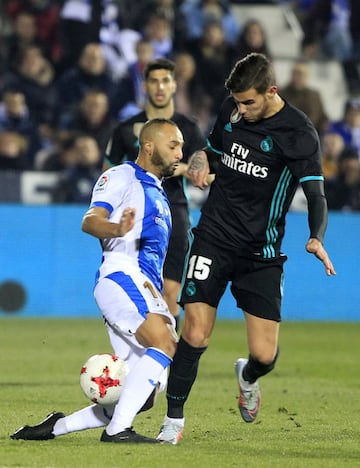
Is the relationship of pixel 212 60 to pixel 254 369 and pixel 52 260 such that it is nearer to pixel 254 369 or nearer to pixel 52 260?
pixel 52 260

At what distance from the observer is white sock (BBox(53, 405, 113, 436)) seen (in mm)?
6438

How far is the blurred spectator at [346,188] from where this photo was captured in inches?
650

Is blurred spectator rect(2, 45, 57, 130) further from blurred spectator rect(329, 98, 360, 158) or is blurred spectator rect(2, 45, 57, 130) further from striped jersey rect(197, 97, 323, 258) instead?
striped jersey rect(197, 97, 323, 258)

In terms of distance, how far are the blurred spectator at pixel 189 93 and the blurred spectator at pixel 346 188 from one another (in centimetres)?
203

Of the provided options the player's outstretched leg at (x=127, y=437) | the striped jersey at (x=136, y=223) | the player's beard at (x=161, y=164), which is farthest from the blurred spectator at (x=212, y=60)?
the player's outstretched leg at (x=127, y=437)

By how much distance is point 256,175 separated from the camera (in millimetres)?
7102

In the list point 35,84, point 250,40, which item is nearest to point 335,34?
point 250,40

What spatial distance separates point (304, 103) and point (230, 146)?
35.0ft

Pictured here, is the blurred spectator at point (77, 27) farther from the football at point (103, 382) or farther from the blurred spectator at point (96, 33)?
the football at point (103, 382)

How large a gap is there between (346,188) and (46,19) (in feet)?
15.9

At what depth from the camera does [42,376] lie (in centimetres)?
1021

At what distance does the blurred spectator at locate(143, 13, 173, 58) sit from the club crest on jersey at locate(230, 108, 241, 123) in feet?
33.5

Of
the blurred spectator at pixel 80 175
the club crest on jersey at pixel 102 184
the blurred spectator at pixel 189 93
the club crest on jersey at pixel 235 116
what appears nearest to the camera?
the club crest on jersey at pixel 102 184

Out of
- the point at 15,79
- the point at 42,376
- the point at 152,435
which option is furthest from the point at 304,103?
the point at 152,435
